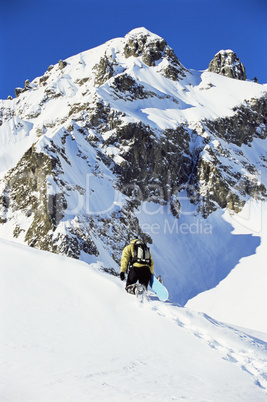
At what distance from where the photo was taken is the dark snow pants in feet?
30.8

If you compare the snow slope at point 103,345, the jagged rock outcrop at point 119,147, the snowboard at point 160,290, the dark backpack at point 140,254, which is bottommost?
the snow slope at point 103,345

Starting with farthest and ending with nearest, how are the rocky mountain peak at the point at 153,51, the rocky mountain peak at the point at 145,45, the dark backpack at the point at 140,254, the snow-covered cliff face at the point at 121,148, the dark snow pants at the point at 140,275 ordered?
the rocky mountain peak at the point at 145,45 → the rocky mountain peak at the point at 153,51 → the snow-covered cliff face at the point at 121,148 → the dark backpack at the point at 140,254 → the dark snow pants at the point at 140,275

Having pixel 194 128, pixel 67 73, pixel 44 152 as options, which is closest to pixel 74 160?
pixel 44 152

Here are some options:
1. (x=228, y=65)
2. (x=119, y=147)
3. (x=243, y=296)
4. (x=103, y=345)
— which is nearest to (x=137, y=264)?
(x=103, y=345)

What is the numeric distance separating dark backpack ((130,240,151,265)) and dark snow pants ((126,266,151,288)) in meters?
0.17

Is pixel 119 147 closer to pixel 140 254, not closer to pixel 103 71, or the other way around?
pixel 103 71

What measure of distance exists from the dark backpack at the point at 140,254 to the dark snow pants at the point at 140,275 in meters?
0.17

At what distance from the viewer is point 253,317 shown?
166 feet

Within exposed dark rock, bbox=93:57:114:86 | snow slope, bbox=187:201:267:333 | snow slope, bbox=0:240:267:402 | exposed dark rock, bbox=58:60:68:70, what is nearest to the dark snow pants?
snow slope, bbox=0:240:267:402

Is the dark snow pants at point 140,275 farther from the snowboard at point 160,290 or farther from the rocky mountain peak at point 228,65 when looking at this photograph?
the rocky mountain peak at point 228,65

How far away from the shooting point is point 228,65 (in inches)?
5295

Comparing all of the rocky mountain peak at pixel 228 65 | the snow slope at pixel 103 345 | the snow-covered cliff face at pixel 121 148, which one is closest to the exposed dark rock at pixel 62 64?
the snow-covered cliff face at pixel 121 148

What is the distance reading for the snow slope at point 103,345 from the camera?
4648 mm

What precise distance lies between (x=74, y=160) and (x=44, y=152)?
732 centimetres
